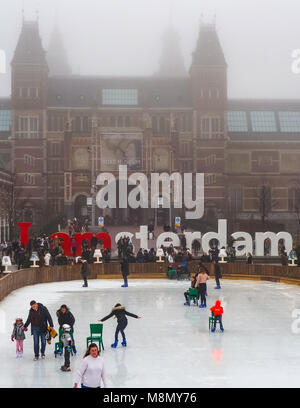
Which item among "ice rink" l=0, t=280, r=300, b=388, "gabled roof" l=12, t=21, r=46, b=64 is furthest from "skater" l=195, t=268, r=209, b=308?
"gabled roof" l=12, t=21, r=46, b=64

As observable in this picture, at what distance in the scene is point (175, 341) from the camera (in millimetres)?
17672

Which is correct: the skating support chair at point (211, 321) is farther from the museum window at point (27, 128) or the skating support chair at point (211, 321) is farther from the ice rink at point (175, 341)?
the museum window at point (27, 128)

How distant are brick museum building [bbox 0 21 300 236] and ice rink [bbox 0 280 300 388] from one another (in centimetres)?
4487

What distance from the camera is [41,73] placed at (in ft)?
260

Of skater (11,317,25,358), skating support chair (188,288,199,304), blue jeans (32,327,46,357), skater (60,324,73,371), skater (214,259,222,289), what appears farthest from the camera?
skater (214,259,222,289)

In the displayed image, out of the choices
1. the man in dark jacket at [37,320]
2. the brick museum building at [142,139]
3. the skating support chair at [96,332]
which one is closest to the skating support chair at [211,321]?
the skating support chair at [96,332]

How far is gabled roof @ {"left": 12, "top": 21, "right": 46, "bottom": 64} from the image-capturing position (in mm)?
79375

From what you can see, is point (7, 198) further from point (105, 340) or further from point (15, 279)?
point (105, 340)

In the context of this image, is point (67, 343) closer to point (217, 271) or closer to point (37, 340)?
point (37, 340)

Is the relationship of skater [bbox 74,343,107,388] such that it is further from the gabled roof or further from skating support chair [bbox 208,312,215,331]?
the gabled roof

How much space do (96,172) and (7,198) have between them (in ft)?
54.5

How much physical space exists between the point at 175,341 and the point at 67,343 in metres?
3.65

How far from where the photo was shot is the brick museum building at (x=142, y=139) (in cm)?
7394

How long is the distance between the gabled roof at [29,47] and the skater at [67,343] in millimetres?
67029
